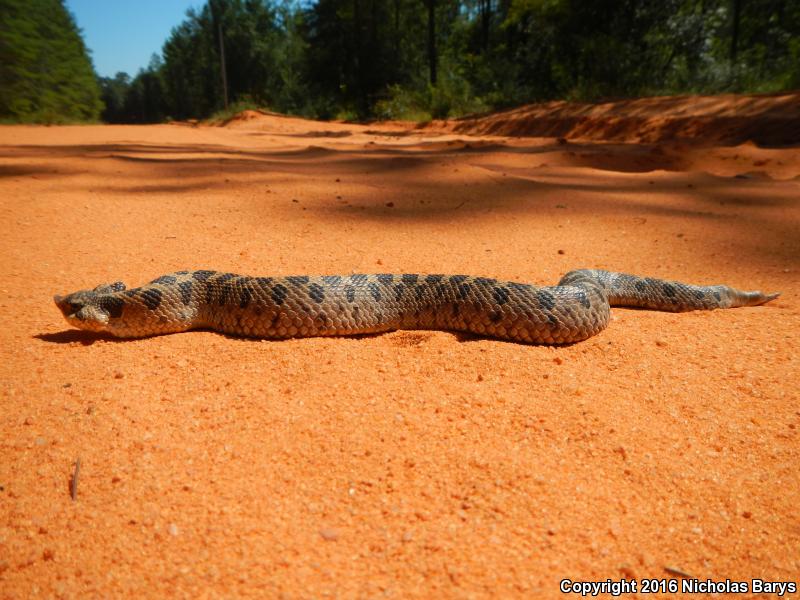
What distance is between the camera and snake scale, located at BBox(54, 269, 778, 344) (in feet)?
13.0

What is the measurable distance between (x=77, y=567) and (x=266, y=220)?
201 inches

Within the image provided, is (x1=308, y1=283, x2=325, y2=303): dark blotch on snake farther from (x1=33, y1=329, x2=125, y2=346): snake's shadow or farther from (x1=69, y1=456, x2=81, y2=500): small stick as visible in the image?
(x1=69, y1=456, x2=81, y2=500): small stick

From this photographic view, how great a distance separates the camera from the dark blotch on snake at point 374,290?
434cm

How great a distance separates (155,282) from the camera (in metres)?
4.29

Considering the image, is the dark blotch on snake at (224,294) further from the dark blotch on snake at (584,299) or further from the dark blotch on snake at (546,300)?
the dark blotch on snake at (584,299)

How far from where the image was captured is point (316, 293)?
13.7ft

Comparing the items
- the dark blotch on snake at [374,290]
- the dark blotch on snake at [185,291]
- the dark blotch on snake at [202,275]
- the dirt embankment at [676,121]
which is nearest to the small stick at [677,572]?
the dark blotch on snake at [374,290]

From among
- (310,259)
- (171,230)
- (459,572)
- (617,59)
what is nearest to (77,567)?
(459,572)

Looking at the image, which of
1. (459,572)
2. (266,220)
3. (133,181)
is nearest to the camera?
(459,572)

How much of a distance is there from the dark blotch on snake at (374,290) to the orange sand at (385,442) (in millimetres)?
407

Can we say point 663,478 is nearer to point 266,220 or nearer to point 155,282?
point 155,282

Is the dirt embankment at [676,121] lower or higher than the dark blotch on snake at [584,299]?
higher

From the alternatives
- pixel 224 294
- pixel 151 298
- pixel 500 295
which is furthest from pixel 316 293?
pixel 500 295

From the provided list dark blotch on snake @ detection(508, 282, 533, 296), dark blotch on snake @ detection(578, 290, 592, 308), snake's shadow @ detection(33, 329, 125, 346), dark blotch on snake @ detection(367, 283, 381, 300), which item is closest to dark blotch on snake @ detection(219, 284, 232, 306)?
snake's shadow @ detection(33, 329, 125, 346)
